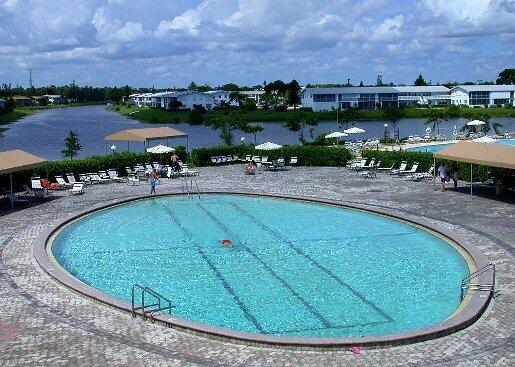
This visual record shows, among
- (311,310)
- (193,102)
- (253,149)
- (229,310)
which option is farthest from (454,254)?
(193,102)

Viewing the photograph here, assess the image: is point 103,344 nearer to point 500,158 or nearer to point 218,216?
point 218,216

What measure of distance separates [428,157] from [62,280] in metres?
21.7

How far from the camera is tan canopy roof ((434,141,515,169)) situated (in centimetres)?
2417

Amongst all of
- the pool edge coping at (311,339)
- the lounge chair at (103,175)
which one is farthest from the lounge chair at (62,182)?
the pool edge coping at (311,339)

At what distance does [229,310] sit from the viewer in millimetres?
14570

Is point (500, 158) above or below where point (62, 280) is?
above

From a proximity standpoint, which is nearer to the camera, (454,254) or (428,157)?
(454,254)

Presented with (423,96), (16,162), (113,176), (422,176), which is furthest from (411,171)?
(423,96)

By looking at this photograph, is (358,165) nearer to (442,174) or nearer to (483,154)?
(442,174)

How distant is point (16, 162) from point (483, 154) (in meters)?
19.1

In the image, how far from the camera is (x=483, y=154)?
25.7 metres

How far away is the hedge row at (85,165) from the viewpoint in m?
29.4

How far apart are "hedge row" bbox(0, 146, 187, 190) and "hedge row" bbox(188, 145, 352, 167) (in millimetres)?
2331

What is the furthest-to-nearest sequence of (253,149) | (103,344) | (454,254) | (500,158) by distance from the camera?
(253,149) < (500,158) < (454,254) < (103,344)
